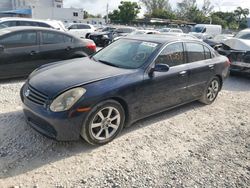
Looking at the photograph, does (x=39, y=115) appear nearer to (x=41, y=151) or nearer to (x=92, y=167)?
(x=41, y=151)

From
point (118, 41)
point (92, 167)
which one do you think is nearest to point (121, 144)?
point (92, 167)

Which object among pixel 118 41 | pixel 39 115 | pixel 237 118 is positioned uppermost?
pixel 118 41

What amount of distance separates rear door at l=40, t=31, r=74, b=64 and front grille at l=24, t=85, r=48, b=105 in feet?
10.4

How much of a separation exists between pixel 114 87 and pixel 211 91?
2.90 m

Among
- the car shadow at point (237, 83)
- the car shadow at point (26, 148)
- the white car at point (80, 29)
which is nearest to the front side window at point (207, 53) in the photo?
the car shadow at point (237, 83)

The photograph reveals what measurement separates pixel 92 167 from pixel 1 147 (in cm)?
129

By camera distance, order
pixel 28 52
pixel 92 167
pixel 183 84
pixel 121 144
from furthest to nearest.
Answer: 1. pixel 28 52
2. pixel 183 84
3. pixel 121 144
4. pixel 92 167

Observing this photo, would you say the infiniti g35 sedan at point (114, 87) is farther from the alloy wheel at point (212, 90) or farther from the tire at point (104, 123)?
the alloy wheel at point (212, 90)

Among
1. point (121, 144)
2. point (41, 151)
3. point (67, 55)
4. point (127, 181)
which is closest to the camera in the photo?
point (127, 181)

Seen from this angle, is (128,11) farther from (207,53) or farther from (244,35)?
(207,53)

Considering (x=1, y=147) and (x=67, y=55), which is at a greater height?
(x=67, y=55)

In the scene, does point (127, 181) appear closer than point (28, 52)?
Yes

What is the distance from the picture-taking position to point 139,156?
134 inches

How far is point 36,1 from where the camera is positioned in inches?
2259
